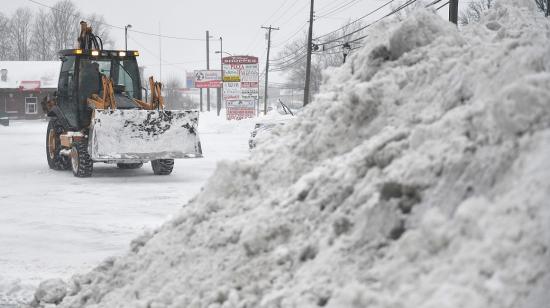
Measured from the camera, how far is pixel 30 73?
63.7 metres

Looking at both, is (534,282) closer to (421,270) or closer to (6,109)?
(421,270)

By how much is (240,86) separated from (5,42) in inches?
2377

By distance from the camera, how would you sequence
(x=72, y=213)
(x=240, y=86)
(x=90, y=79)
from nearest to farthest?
(x=72, y=213) → (x=90, y=79) → (x=240, y=86)

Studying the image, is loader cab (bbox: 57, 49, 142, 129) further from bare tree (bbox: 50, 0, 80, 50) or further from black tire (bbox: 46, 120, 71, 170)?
bare tree (bbox: 50, 0, 80, 50)

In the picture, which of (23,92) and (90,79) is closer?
(90,79)

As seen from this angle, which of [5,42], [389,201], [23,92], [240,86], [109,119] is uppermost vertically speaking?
[5,42]

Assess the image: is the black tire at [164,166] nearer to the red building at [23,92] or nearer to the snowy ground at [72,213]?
the snowy ground at [72,213]

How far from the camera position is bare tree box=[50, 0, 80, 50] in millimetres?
96500

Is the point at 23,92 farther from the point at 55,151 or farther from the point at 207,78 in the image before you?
the point at 55,151

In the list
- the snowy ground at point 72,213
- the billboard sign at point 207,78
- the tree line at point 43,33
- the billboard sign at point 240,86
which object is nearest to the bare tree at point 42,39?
the tree line at point 43,33

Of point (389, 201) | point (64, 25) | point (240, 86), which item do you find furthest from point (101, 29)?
point (389, 201)

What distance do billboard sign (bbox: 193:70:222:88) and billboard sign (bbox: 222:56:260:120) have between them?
27.5 metres

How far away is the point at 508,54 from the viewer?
148 inches

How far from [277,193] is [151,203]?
24.6ft
